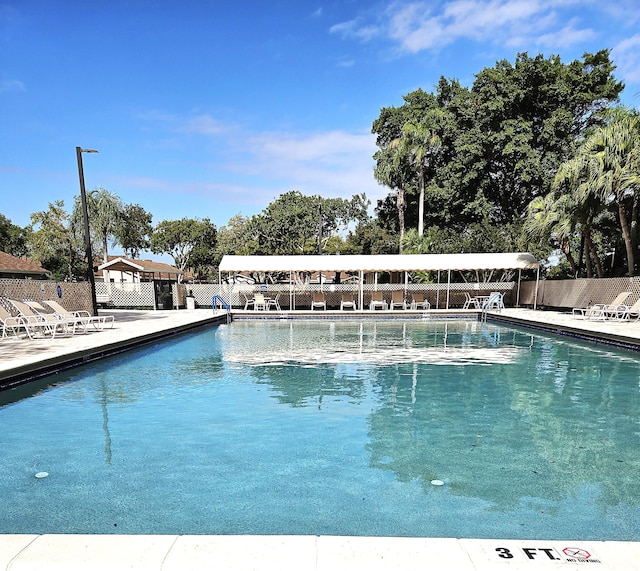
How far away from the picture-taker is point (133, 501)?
312cm

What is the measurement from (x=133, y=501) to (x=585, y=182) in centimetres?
1680

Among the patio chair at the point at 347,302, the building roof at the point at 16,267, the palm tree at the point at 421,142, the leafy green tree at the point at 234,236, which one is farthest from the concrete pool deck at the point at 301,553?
the leafy green tree at the point at 234,236

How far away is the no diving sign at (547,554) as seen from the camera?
199cm

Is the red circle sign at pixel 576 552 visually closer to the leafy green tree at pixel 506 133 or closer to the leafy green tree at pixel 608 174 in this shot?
the leafy green tree at pixel 608 174

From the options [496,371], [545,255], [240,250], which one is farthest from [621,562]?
[240,250]

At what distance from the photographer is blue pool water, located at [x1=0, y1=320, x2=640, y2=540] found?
289 cm

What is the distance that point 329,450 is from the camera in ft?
13.5

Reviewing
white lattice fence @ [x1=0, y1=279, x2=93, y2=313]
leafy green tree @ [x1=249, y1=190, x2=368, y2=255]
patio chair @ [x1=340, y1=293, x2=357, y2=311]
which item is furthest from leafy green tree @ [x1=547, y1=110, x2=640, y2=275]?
leafy green tree @ [x1=249, y1=190, x2=368, y2=255]

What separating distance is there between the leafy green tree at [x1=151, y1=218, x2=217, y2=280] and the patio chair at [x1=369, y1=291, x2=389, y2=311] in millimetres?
27030

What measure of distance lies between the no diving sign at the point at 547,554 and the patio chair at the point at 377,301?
18.2 m

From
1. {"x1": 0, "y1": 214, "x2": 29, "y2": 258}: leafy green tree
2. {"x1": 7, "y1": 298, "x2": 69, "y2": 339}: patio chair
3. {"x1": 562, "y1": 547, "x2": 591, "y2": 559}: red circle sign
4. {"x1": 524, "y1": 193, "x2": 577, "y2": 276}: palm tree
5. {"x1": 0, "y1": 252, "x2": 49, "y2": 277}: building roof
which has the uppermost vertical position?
{"x1": 0, "y1": 214, "x2": 29, "y2": 258}: leafy green tree

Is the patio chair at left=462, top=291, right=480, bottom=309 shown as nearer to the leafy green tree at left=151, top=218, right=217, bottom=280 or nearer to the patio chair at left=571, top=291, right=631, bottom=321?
the patio chair at left=571, top=291, right=631, bottom=321

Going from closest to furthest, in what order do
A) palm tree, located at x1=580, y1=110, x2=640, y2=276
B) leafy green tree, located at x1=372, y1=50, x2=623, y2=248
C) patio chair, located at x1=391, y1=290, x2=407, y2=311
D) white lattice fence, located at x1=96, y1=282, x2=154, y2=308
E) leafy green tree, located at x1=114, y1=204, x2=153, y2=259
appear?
palm tree, located at x1=580, y1=110, x2=640, y2=276 → patio chair, located at x1=391, y1=290, x2=407, y2=311 → white lattice fence, located at x1=96, y1=282, x2=154, y2=308 → leafy green tree, located at x1=372, y1=50, x2=623, y2=248 → leafy green tree, located at x1=114, y1=204, x2=153, y2=259

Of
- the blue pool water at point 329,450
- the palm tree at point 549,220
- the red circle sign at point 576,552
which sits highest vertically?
the palm tree at point 549,220
